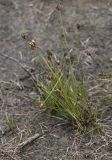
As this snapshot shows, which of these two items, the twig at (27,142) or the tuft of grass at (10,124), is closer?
the twig at (27,142)

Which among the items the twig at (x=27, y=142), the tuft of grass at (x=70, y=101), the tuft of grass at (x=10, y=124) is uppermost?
the tuft of grass at (x=70, y=101)

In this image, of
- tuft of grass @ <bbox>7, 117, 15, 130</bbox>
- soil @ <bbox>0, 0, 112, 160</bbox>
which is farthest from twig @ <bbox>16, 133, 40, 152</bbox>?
tuft of grass @ <bbox>7, 117, 15, 130</bbox>

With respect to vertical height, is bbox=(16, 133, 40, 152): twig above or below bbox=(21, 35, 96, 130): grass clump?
below

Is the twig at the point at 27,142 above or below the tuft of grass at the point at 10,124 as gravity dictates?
below

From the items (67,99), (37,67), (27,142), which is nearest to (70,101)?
(67,99)

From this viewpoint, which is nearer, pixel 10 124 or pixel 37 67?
pixel 10 124

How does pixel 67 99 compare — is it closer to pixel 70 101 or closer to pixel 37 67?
pixel 70 101

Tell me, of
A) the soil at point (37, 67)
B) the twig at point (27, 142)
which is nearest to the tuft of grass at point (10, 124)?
the soil at point (37, 67)

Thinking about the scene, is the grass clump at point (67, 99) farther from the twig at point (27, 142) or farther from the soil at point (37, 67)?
the twig at point (27, 142)

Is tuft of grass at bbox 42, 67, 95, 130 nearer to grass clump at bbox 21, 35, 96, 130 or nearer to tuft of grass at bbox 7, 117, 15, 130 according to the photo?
grass clump at bbox 21, 35, 96, 130
